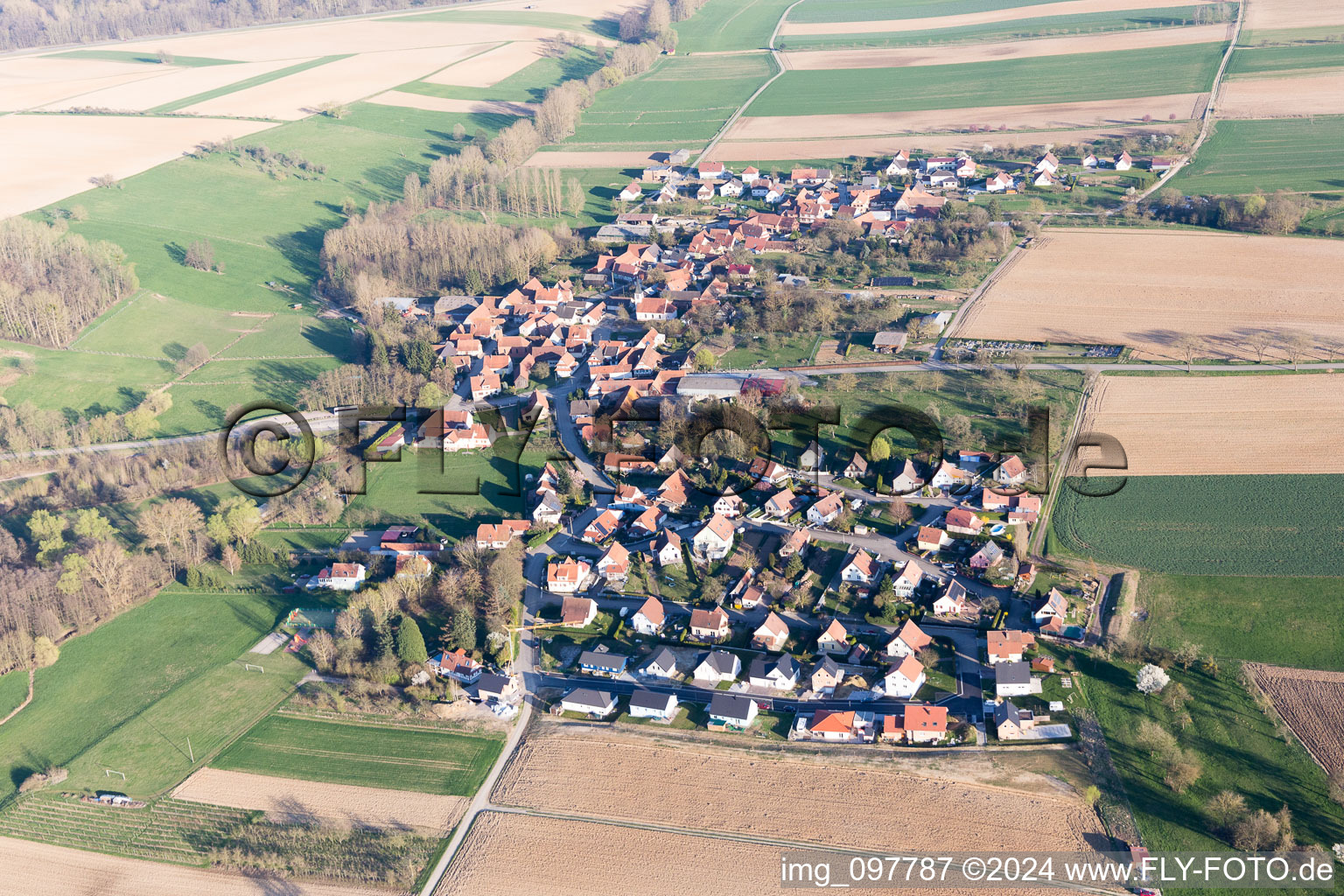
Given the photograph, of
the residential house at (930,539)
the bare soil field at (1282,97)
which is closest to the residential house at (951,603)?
the residential house at (930,539)

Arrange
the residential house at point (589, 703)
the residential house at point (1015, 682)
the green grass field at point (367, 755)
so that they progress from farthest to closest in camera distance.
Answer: the residential house at point (589, 703), the residential house at point (1015, 682), the green grass field at point (367, 755)

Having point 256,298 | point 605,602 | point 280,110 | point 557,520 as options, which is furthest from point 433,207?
point 605,602

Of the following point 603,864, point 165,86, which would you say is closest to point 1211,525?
point 603,864

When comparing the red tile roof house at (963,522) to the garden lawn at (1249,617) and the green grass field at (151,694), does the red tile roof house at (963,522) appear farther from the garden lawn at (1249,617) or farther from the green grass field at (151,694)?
the green grass field at (151,694)

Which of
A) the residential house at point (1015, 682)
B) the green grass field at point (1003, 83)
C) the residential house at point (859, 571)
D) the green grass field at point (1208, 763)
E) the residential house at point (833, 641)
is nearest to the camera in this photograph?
the green grass field at point (1208, 763)

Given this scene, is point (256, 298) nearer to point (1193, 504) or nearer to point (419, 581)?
point (419, 581)

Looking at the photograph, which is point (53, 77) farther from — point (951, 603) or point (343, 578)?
point (951, 603)

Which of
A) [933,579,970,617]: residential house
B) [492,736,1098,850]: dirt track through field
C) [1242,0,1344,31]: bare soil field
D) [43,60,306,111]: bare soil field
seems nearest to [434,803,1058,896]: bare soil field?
[492,736,1098,850]: dirt track through field

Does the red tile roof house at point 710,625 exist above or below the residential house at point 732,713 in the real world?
above

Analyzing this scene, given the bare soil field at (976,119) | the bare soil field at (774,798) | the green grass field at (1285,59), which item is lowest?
the bare soil field at (774,798)
